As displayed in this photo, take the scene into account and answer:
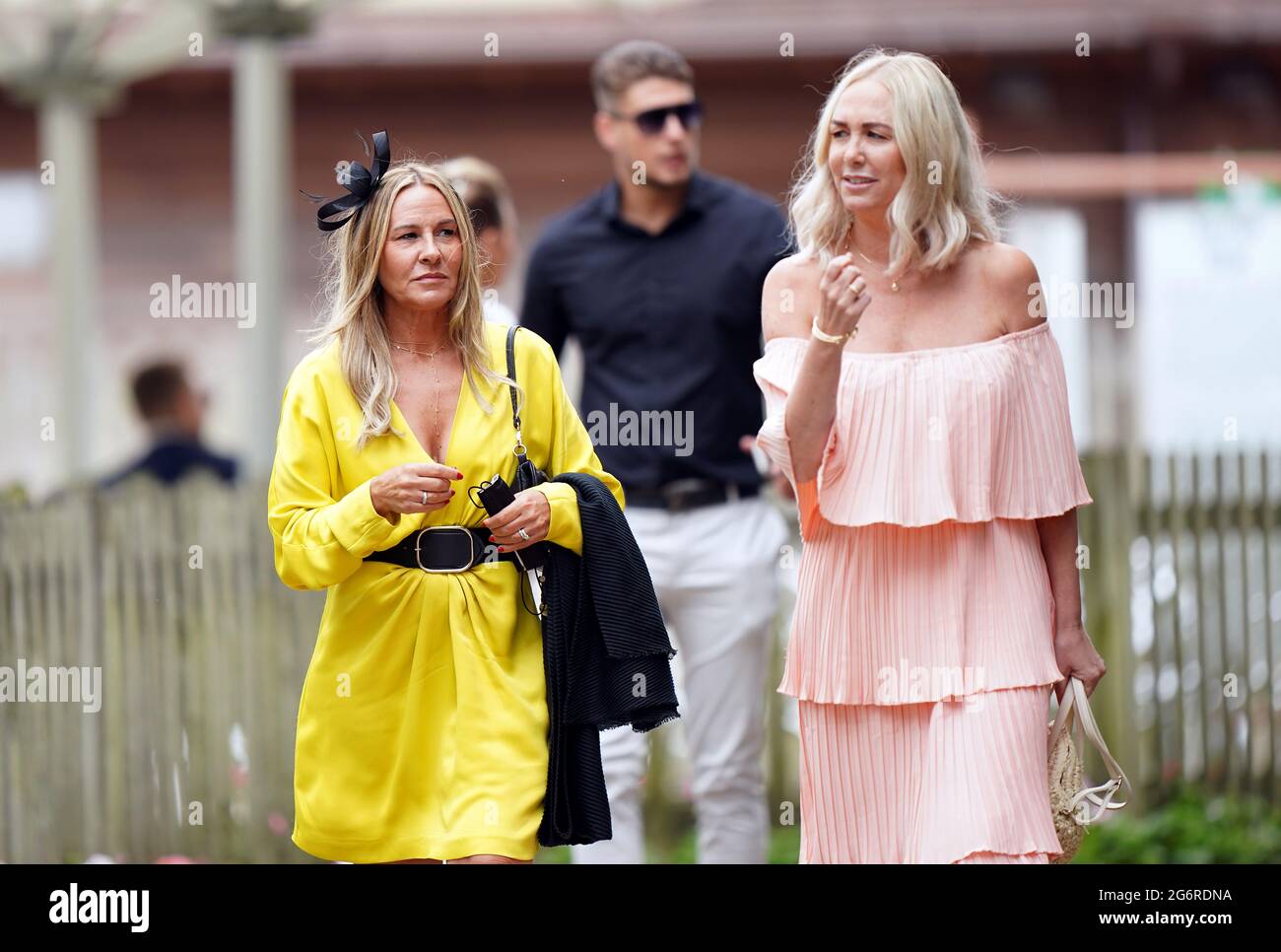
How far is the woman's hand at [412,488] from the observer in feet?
10.9

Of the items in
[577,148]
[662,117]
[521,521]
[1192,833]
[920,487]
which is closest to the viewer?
[521,521]

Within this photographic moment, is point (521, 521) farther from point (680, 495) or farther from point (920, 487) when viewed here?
point (680, 495)

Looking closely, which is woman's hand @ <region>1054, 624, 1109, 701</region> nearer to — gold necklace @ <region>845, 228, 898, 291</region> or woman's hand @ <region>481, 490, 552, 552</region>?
gold necklace @ <region>845, 228, 898, 291</region>

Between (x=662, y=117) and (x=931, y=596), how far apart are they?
1.93 meters

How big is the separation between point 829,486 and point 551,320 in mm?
1672

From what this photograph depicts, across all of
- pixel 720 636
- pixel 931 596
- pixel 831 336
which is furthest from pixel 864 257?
pixel 720 636

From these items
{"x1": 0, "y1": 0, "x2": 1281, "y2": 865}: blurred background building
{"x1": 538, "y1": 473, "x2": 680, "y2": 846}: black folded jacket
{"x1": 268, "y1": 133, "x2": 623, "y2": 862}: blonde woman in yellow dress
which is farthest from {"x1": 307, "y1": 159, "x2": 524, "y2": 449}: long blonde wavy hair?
{"x1": 0, "y1": 0, "x2": 1281, "y2": 865}: blurred background building

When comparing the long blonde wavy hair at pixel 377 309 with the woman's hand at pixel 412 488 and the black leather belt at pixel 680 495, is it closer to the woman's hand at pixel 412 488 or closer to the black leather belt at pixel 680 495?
the woman's hand at pixel 412 488

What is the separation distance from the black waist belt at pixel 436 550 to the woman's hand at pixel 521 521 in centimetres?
7

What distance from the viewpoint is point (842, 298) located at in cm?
350

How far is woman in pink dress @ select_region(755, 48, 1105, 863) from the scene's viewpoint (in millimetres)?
3691

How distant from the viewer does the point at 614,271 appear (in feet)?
16.9
